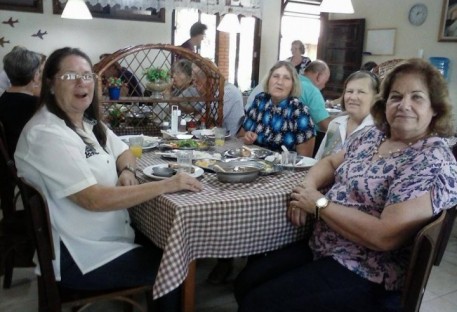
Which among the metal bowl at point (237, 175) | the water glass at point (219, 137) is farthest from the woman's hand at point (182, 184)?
the water glass at point (219, 137)

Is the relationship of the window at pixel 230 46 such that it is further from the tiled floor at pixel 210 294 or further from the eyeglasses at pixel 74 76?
the eyeglasses at pixel 74 76

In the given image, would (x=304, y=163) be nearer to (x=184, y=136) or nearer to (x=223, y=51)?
(x=184, y=136)

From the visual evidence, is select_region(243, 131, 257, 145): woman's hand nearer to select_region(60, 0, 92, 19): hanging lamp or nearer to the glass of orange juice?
the glass of orange juice

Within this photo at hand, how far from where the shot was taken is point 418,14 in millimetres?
6164

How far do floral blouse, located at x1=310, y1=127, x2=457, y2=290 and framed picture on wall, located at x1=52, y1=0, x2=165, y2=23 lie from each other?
15.1 feet

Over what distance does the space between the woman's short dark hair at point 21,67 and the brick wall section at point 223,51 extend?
13.4ft

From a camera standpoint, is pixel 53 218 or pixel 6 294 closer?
pixel 53 218

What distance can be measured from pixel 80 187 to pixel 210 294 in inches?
43.4

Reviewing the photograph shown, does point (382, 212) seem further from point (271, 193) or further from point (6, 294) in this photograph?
point (6, 294)

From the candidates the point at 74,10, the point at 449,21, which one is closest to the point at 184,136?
the point at 74,10

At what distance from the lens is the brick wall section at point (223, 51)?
21.7 ft

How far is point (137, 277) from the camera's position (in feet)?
4.87

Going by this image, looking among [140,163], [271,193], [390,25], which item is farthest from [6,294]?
[390,25]

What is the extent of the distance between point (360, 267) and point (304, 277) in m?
0.19
